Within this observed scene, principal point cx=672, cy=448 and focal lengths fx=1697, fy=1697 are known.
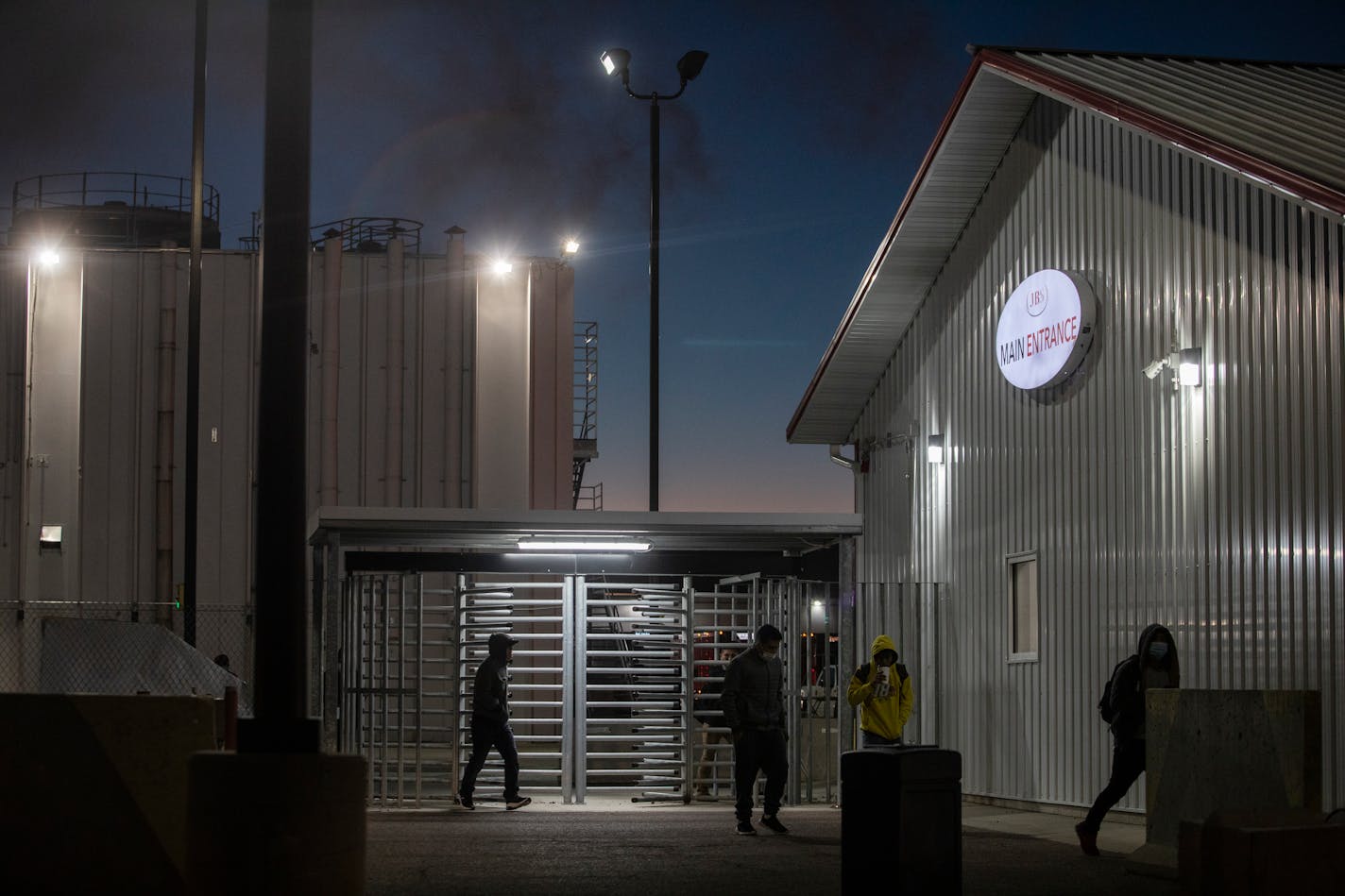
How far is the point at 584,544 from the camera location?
20828 millimetres

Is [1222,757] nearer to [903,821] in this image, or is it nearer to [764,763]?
[903,821]

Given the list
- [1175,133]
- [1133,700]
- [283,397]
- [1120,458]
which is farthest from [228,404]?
[283,397]

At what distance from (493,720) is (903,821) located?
844 centimetres

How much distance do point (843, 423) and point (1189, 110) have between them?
9901 millimetres

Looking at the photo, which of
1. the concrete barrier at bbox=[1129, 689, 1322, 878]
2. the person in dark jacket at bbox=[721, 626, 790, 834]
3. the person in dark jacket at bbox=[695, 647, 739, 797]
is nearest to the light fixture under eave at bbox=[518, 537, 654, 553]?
the person in dark jacket at bbox=[695, 647, 739, 797]

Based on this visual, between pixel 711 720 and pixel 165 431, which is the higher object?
pixel 165 431

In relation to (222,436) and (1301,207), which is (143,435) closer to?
(222,436)

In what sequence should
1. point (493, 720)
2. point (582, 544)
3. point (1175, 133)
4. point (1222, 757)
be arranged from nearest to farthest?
point (1222, 757) < point (1175, 133) < point (493, 720) < point (582, 544)

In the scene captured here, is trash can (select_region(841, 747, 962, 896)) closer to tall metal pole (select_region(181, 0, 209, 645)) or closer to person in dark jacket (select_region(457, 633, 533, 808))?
person in dark jacket (select_region(457, 633, 533, 808))

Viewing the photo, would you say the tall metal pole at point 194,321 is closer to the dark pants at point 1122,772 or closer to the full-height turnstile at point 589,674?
the full-height turnstile at point 589,674

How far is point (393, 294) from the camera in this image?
33812 mm

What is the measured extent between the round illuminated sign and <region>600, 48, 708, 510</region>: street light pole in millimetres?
5848

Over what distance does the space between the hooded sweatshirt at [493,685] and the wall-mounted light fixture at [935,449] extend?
20.6ft

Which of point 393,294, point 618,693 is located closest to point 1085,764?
point 618,693
